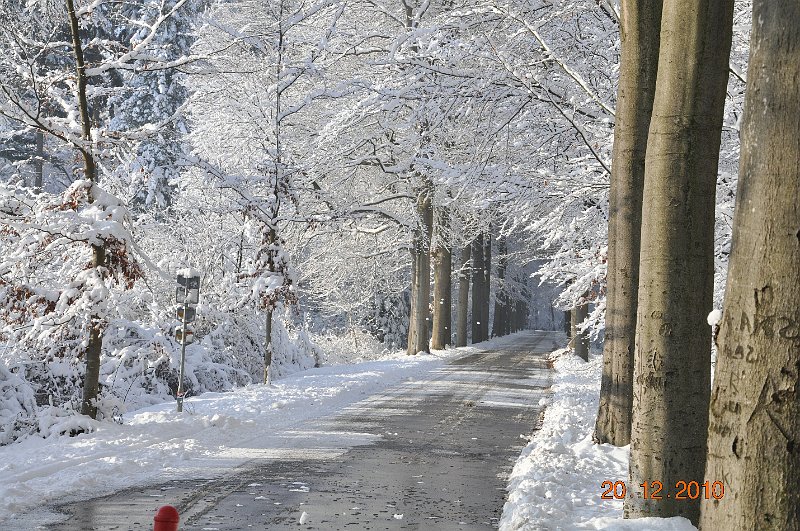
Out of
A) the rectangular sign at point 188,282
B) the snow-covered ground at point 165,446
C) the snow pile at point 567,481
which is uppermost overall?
the rectangular sign at point 188,282

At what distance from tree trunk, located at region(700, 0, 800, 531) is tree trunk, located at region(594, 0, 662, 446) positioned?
18.6 feet

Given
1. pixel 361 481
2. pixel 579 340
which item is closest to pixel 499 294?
pixel 579 340

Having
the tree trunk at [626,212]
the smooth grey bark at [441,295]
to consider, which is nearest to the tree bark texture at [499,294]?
the smooth grey bark at [441,295]

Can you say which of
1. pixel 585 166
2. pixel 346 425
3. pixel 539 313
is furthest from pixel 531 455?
pixel 539 313

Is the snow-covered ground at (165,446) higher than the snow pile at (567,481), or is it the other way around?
the snow pile at (567,481)

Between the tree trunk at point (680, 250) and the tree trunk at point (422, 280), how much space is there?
2590cm

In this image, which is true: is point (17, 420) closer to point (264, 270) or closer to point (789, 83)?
point (264, 270)

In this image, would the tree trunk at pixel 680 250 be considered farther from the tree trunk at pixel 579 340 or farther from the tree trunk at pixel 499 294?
the tree trunk at pixel 499 294

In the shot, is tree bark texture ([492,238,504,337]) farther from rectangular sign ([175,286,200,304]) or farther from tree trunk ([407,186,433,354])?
rectangular sign ([175,286,200,304])

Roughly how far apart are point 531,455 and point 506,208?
6833 millimetres

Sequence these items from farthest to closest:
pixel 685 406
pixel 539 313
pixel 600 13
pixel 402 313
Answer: pixel 539 313
pixel 402 313
pixel 600 13
pixel 685 406

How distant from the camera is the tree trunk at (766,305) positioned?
404 centimetres

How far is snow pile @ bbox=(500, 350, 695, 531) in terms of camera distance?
22.7ft

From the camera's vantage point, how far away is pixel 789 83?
13.3 feet
